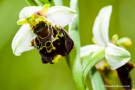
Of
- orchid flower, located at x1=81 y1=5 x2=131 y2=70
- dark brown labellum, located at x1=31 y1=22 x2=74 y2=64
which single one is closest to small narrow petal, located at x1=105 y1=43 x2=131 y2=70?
orchid flower, located at x1=81 y1=5 x2=131 y2=70

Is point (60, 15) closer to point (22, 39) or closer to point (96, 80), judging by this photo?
point (22, 39)

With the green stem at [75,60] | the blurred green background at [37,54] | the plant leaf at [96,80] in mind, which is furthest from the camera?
the blurred green background at [37,54]

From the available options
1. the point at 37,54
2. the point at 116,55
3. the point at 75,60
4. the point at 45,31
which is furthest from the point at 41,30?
the point at 37,54

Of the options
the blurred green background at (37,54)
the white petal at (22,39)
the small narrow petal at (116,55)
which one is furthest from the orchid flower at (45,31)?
the blurred green background at (37,54)

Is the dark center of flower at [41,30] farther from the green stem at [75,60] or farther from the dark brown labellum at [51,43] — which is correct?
the green stem at [75,60]

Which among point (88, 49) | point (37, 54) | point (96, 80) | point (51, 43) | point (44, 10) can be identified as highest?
point (44, 10)

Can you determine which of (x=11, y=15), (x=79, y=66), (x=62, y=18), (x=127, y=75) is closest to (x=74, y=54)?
(x=79, y=66)
